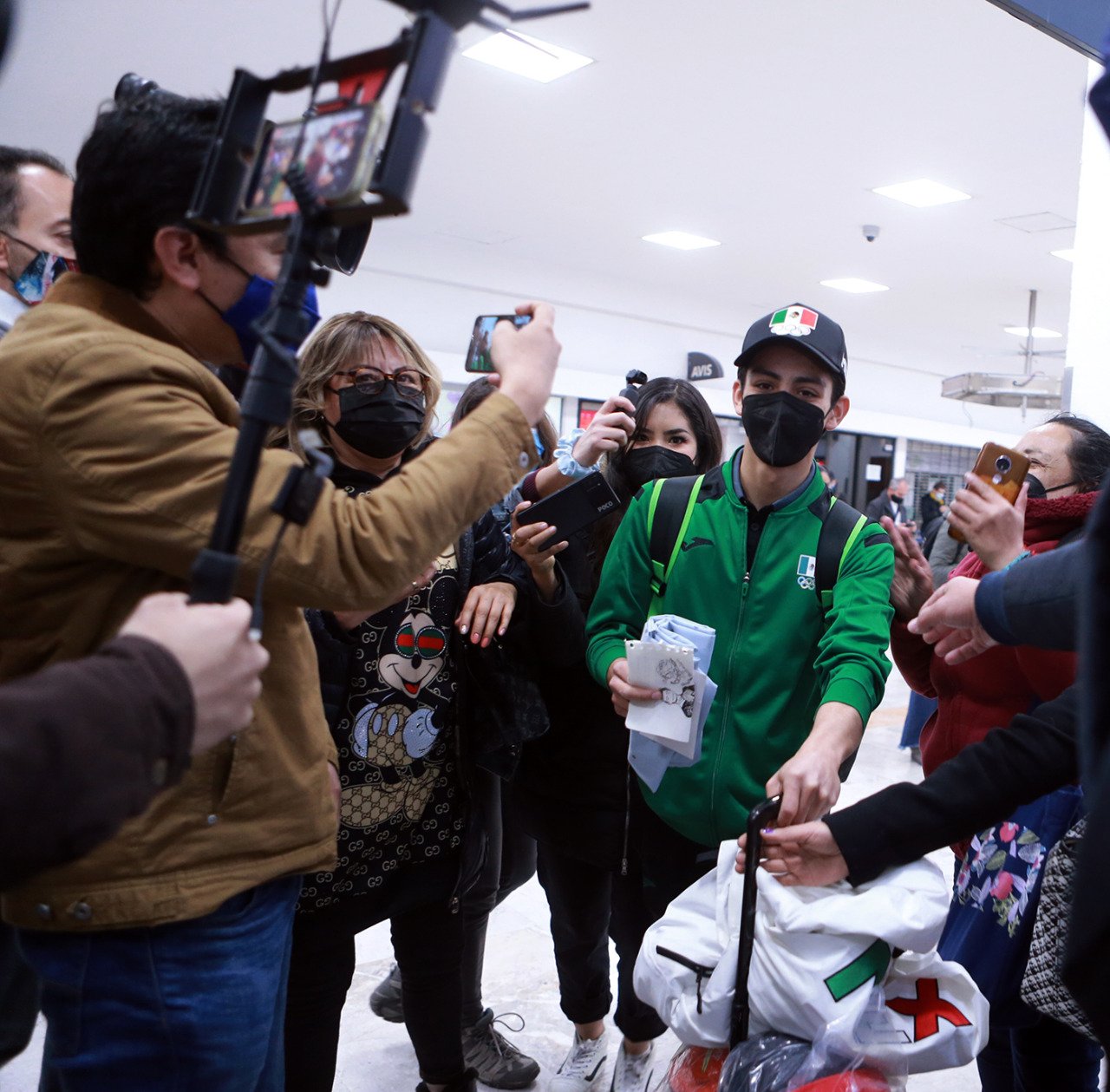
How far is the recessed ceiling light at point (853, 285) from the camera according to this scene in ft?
32.6

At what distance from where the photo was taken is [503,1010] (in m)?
2.70

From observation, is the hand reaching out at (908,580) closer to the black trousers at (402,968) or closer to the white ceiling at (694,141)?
the black trousers at (402,968)

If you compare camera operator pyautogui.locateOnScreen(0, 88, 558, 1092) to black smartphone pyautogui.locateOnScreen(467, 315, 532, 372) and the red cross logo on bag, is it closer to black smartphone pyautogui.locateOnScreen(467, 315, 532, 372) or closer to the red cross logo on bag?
black smartphone pyautogui.locateOnScreen(467, 315, 532, 372)

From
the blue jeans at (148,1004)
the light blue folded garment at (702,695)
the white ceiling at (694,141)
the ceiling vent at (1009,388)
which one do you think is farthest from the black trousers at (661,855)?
the ceiling vent at (1009,388)

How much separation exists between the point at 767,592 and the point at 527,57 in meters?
4.20

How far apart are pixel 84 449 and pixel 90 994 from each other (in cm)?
58

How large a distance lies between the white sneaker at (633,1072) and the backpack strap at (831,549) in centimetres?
116

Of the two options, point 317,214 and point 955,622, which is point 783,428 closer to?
point 955,622

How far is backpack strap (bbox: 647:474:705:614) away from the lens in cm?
188

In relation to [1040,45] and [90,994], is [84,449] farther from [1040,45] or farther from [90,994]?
[1040,45]

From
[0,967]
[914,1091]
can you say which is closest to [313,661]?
[0,967]

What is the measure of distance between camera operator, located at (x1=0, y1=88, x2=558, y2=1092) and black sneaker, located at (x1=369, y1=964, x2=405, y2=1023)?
161 cm

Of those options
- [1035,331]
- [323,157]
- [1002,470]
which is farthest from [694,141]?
[1035,331]

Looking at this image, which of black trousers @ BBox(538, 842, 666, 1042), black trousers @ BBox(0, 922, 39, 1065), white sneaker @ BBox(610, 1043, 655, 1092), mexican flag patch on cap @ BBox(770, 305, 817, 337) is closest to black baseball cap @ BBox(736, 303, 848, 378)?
mexican flag patch on cap @ BBox(770, 305, 817, 337)
